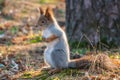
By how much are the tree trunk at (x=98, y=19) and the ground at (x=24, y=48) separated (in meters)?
0.56

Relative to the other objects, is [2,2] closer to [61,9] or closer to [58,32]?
[61,9]

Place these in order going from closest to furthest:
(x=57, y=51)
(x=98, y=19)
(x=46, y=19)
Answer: (x=57, y=51), (x=46, y=19), (x=98, y=19)

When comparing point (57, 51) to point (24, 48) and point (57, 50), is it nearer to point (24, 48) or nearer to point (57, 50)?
point (57, 50)

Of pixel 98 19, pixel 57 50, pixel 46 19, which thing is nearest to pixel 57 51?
pixel 57 50

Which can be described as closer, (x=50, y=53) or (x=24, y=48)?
(x=50, y=53)

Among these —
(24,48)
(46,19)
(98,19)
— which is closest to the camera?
(46,19)

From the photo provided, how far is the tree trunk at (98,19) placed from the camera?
698 centimetres

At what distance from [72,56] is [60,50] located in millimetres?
979

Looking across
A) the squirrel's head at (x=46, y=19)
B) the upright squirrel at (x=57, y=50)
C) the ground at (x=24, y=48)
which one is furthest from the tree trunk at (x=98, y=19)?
the upright squirrel at (x=57, y=50)

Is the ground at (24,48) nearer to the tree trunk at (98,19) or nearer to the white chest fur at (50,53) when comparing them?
the white chest fur at (50,53)

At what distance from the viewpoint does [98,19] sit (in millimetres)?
7062

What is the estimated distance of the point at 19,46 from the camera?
743cm

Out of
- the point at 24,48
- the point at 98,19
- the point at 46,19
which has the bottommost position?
the point at 24,48

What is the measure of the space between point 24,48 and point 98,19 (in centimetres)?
128
